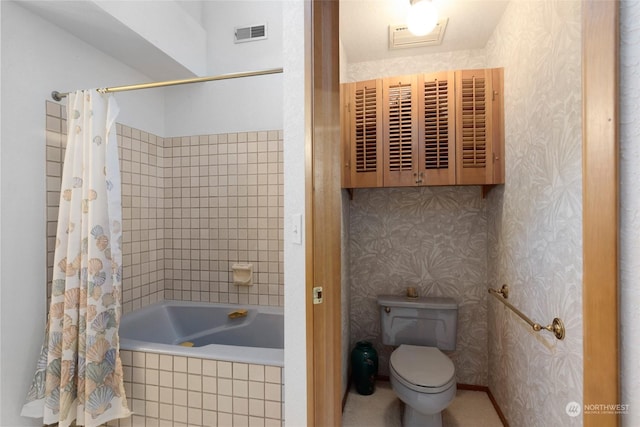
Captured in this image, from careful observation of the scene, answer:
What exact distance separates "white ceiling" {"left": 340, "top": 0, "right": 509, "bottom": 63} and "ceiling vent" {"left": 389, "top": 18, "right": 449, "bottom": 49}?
34mm

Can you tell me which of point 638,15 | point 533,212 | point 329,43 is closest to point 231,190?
point 329,43

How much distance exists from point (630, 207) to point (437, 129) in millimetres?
1355

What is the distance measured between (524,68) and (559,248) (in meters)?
0.95

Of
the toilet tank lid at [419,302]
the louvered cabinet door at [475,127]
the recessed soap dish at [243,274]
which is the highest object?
the louvered cabinet door at [475,127]

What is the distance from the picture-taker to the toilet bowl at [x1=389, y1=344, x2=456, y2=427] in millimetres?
1535

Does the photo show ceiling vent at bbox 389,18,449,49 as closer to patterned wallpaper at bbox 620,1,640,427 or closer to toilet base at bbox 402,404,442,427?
patterned wallpaper at bbox 620,1,640,427

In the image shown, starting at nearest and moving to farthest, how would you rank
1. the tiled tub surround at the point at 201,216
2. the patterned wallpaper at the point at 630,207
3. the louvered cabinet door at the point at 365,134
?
the patterned wallpaper at the point at 630,207, the louvered cabinet door at the point at 365,134, the tiled tub surround at the point at 201,216

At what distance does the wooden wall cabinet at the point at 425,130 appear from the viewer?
1.83m

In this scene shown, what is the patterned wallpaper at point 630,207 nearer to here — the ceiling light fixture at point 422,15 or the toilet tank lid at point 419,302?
the ceiling light fixture at point 422,15

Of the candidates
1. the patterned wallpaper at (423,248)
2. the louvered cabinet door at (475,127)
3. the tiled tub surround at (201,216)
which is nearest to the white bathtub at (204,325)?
the tiled tub surround at (201,216)

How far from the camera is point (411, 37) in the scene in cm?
196

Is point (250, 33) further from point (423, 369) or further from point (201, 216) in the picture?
point (423, 369)

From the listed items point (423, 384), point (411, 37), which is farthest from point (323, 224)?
point (411, 37)

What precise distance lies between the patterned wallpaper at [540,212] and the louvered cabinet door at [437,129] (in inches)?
12.2
